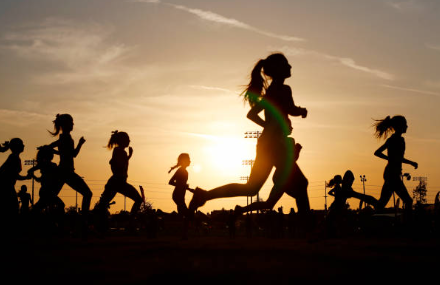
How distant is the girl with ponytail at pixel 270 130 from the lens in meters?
7.89

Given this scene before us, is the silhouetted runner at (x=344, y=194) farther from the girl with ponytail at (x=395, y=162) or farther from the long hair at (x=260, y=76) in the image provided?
the long hair at (x=260, y=76)

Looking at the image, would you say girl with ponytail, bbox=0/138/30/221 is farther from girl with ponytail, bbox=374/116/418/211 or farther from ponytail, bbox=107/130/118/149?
girl with ponytail, bbox=374/116/418/211

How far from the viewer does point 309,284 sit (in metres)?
3.62

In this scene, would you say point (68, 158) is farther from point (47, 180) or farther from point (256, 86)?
point (256, 86)

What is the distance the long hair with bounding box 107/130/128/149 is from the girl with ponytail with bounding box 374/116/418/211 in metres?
5.62

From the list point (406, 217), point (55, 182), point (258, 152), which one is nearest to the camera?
point (258, 152)

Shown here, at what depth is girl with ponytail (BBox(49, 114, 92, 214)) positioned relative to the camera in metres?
11.0

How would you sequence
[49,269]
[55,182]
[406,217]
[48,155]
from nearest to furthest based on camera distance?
1. [49,269]
2. [55,182]
3. [406,217]
4. [48,155]

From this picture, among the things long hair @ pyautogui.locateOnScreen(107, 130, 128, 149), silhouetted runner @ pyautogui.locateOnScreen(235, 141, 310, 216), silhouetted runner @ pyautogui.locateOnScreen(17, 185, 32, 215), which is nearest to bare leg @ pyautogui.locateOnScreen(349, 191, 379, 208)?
silhouetted runner @ pyautogui.locateOnScreen(235, 141, 310, 216)

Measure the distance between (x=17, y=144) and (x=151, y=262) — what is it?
801cm

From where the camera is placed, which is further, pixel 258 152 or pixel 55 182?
pixel 55 182

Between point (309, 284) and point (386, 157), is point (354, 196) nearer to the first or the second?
point (386, 157)

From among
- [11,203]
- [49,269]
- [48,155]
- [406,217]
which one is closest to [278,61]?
[49,269]

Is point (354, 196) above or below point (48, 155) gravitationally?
below
